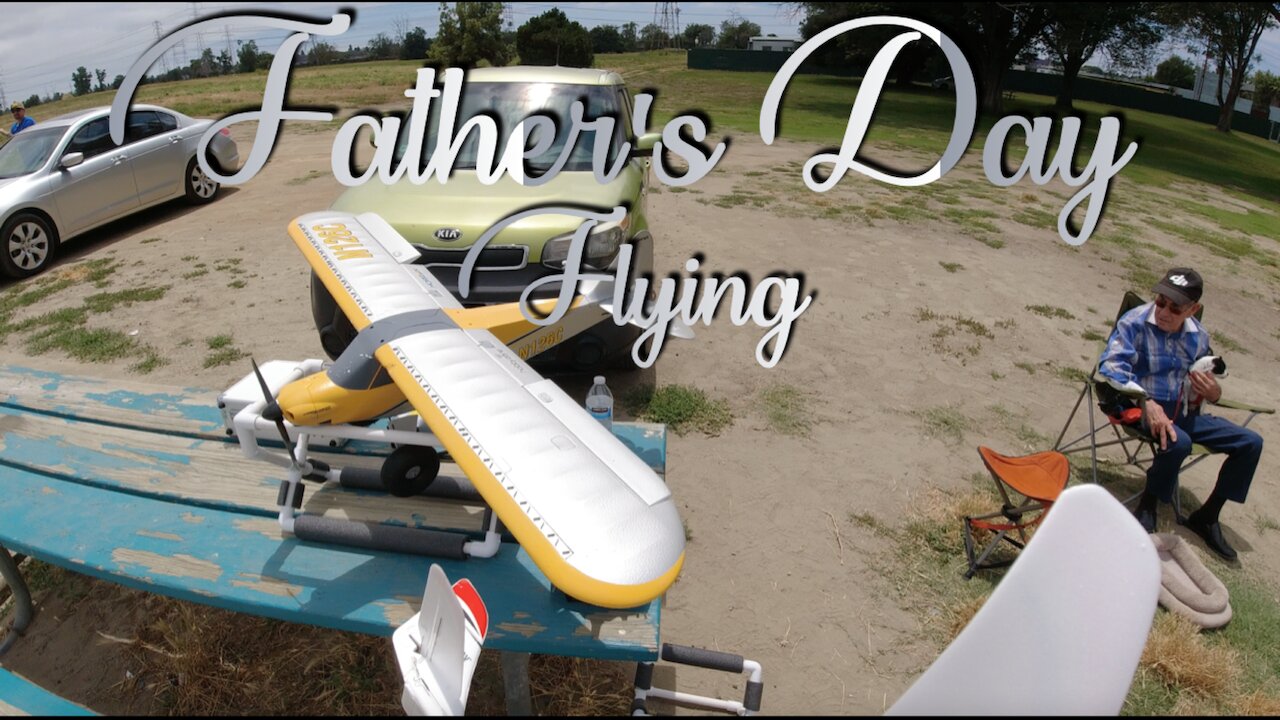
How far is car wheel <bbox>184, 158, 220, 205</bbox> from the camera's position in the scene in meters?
10.2

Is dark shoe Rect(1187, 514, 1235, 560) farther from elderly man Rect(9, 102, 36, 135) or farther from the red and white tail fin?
elderly man Rect(9, 102, 36, 135)

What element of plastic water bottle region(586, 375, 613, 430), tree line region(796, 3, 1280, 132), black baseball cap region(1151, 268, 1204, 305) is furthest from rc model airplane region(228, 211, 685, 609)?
tree line region(796, 3, 1280, 132)

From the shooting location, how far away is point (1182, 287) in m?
3.94

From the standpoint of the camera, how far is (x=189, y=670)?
290 centimetres

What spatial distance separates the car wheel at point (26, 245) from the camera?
7652 millimetres

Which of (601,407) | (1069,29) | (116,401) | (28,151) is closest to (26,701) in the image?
(116,401)

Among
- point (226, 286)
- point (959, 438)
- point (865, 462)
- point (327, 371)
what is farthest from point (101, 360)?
point (959, 438)

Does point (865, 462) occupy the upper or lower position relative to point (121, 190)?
lower

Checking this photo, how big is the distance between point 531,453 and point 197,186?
10949 mm

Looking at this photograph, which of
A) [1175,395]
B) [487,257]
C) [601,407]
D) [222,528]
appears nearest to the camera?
[222,528]

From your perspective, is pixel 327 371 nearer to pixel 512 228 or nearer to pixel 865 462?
pixel 512 228

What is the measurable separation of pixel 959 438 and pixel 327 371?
4.19m

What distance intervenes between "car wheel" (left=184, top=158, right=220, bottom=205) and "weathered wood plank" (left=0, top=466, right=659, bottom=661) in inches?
353

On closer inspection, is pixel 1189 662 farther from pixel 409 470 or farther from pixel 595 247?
pixel 595 247
